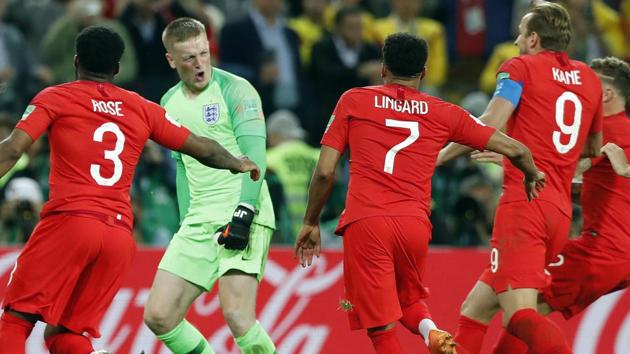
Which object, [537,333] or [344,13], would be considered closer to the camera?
[537,333]

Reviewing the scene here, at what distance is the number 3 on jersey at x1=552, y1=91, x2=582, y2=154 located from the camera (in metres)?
8.32

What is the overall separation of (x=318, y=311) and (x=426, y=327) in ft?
8.64

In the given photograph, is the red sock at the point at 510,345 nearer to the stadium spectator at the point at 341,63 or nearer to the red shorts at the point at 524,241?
the red shorts at the point at 524,241

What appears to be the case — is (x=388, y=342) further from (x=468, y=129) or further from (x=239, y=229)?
(x=468, y=129)

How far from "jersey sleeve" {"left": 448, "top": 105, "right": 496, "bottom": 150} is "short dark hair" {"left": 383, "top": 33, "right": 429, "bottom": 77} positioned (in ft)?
1.10

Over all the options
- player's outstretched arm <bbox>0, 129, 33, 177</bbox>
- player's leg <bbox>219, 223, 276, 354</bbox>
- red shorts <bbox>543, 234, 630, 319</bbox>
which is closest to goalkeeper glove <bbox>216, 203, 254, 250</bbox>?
player's leg <bbox>219, 223, 276, 354</bbox>

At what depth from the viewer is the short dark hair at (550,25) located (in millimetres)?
8375

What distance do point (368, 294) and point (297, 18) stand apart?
7773 millimetres

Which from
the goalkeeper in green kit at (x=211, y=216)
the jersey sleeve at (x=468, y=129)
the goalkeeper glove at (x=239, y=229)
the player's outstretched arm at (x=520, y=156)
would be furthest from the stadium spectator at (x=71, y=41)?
the player's outstretched arm at (x=520, y=156)

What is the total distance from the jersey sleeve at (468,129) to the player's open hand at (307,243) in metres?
1.02

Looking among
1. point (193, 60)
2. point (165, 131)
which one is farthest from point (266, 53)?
point (165, 131)

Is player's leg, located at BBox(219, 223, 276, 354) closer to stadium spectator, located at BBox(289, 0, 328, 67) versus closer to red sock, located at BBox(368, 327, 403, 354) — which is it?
red sock, located at BBox(368, 327, 403, 354)

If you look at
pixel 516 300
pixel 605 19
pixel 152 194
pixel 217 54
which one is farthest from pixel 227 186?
pixel 605 19

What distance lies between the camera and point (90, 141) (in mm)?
7680
